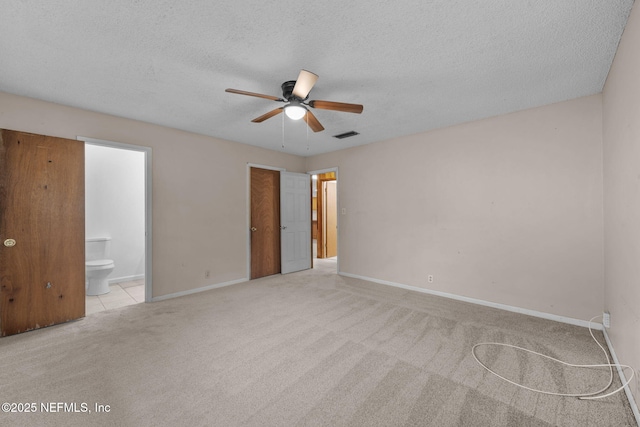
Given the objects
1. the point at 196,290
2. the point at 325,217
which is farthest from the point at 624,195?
the point at 325,217

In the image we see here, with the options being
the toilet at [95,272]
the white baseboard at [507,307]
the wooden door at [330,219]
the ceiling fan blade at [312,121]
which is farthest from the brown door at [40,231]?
the wooden door at [330,219]

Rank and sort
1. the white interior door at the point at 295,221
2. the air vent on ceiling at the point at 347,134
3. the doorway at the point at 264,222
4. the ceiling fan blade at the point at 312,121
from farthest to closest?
the white interior door at the point at 295,221 → the doorway at the point at 264,222 → the air vent on ceiling at the point at 347,134 → the ceiling fan blade at the point at 312,121

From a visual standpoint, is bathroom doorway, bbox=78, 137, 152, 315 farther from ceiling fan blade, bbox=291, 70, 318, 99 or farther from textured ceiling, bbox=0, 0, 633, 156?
ceiling fan blade, bbox=291, 70, 318, 99

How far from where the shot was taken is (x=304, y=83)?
6.52 ft

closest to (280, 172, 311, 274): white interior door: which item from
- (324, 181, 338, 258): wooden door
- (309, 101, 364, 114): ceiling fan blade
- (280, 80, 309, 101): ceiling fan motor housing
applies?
(324, 181, 338, 258): wooden door

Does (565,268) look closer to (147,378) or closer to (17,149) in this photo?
(147,378)

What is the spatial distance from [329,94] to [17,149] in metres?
3.20

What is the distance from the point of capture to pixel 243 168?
4.61 metres

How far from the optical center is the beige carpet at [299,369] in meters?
1.55

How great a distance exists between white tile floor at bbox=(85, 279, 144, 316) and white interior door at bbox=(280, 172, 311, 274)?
2.39 meters

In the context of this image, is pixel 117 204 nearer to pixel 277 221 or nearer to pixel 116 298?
pixel 116 298

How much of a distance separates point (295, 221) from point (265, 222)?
26.6 inches

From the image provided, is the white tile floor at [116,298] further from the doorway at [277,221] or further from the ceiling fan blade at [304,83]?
the ceiling fan blade at [304,83]

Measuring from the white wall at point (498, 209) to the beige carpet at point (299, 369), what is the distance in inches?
17.2
